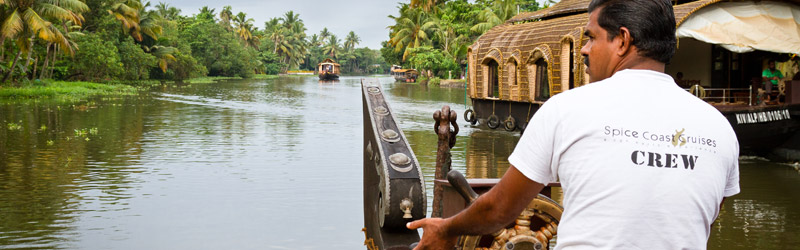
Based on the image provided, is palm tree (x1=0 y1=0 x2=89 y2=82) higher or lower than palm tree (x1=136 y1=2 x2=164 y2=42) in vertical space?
lower

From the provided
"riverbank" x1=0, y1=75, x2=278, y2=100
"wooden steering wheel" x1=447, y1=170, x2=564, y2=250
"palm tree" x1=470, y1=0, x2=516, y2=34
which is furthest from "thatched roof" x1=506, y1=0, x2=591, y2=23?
"palm tree" x1=470, y1=0, x2=516, y2=34

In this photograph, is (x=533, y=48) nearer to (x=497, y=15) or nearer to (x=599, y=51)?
(x=599, y=51)

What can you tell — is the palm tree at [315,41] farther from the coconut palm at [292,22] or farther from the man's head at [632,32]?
the man's head at [632,32]

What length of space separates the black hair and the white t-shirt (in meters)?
0.12

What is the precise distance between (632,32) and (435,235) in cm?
71

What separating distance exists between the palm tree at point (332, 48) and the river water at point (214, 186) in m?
114

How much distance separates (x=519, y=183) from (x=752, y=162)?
37.3 feet

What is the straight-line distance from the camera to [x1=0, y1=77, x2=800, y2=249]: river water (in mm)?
6957

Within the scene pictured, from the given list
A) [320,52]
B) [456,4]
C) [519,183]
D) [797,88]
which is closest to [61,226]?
[519,183]

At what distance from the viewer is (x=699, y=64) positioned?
15.0 meters

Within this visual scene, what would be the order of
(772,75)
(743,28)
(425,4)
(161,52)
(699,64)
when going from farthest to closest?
(425,4) → (161,52) → (699,64) → (772,75) → (743,28)

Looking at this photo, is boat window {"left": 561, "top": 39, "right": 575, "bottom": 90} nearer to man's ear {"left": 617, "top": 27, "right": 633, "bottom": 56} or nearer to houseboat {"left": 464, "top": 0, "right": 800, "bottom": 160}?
houseboat {"left": 464, "top": 0, "right": 800, "bottom": 160}

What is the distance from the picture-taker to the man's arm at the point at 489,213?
175 centimetres

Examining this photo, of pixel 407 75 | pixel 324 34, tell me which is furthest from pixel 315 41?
pixel 407 75
